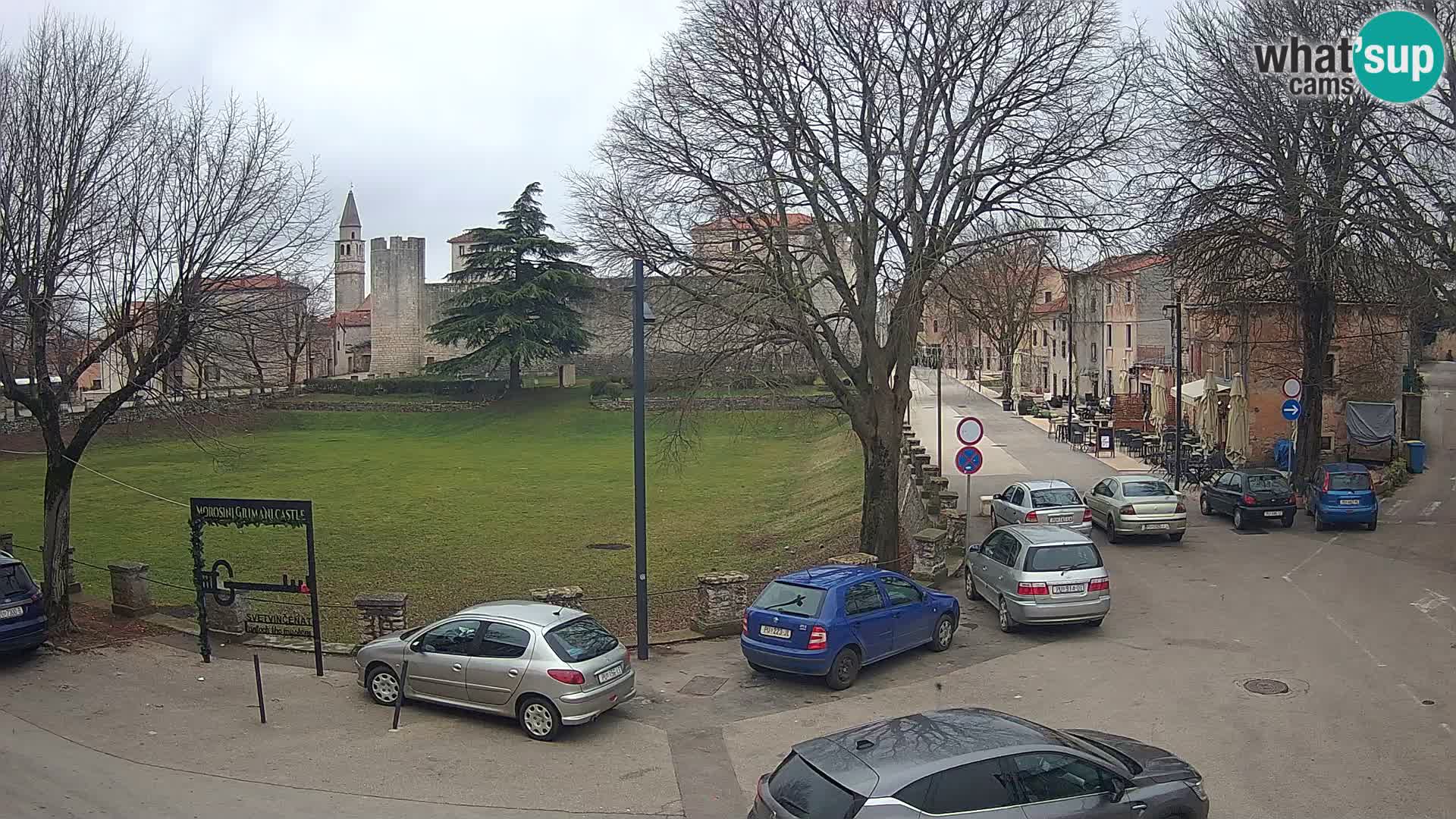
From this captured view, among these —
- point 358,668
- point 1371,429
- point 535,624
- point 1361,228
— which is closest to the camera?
point 535,624

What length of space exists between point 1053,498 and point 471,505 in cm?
1983

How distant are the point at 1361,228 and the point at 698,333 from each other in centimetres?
1351

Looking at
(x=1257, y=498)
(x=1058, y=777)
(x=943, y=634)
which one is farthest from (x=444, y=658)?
(x=1257, y=498)

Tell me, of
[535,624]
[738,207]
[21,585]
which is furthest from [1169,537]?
[21,585]

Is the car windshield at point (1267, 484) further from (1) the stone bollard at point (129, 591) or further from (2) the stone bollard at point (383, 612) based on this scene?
(1) the stone bollard at point (129, 591)

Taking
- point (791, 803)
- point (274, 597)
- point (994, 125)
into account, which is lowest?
point (274, 597)

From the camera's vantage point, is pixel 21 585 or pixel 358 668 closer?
pixel 358 668

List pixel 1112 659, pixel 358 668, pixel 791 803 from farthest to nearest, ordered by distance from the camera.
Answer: pixel 1112 659, pixel 358 668, pixel 791 803

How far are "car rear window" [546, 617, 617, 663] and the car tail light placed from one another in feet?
7.79

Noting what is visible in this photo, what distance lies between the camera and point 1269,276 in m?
27.7

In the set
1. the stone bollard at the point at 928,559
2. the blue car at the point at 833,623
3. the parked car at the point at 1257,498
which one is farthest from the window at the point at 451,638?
the parked car at the point at 1257,498

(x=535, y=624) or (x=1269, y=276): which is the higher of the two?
(x=1269, y=276)

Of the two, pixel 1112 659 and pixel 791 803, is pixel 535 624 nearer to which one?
pixel 791 803

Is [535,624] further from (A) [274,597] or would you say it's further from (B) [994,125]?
(B) [994,125]
